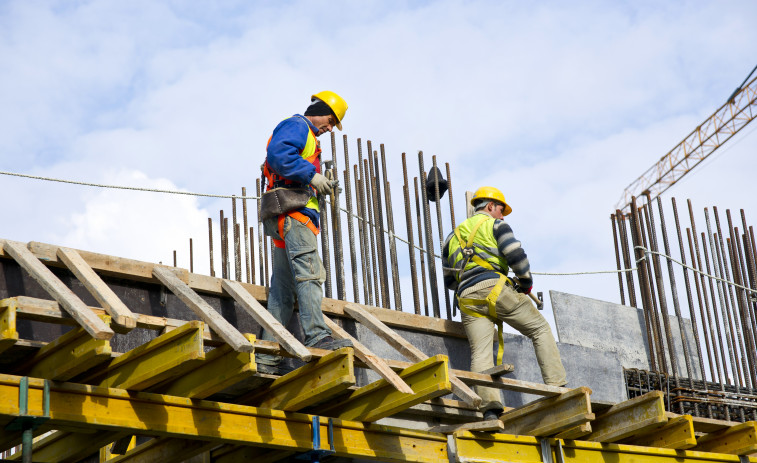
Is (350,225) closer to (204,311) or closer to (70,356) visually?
(204,311)

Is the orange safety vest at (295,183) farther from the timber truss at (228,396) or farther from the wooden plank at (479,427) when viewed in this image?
the wooden plank at (479,427)

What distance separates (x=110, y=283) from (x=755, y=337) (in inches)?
348

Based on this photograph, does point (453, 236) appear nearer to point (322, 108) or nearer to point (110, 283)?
point (322, 108)

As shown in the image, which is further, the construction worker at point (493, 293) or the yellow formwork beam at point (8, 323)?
the construction worker at point (493, 293)

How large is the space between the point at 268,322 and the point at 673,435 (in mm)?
3981

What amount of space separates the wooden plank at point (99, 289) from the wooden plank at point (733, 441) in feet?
18.6

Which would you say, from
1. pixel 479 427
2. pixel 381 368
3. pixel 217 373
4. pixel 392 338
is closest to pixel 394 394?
pixel 381 368

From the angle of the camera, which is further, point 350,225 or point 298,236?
point 350,225

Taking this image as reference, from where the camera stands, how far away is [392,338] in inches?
317

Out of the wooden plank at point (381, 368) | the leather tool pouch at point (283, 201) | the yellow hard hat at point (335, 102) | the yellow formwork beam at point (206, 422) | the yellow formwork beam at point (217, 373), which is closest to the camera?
the yellow formwork beam at point (206, 422)

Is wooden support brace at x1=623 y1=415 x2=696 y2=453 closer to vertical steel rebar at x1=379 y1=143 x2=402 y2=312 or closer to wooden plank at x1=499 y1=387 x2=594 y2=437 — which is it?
wooden plank at x1=499 y1=387 x2=594 y2=437

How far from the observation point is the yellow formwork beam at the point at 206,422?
591cm

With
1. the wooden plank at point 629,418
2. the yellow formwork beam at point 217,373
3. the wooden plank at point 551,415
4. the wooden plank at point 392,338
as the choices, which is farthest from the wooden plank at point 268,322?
the wooden plank at point 629,418

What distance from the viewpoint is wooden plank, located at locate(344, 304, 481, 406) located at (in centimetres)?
714
